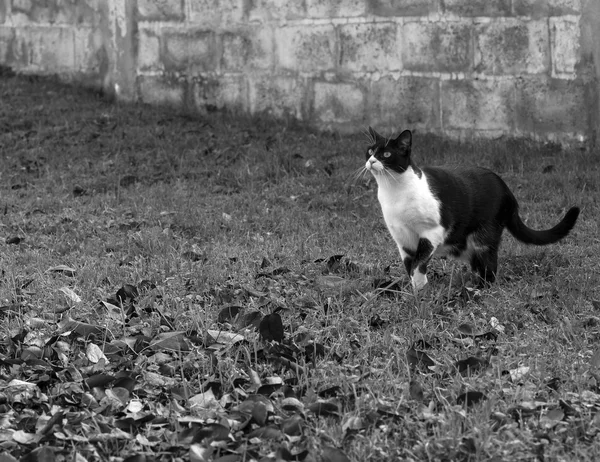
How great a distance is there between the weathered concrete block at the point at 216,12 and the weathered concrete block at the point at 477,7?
200cm

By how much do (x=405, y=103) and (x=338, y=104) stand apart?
0.64 m

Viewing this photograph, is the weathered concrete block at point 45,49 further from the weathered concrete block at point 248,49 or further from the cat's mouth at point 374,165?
the cat's mouth at point 374,165

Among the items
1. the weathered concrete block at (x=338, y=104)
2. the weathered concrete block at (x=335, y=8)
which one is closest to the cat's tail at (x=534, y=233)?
the weathered concrete block at (x=338, y=104)

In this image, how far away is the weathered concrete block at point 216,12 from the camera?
9.28m

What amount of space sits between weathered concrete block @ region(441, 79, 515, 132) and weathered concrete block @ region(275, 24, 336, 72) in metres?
1.12

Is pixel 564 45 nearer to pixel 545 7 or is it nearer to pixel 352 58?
pixel 545 7

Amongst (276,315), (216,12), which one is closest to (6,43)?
(216,12)

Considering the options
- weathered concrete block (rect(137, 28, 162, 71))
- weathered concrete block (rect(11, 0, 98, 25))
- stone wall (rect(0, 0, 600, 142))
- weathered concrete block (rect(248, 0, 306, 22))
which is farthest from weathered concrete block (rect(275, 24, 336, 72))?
weathered concrete block (rect(11, 0, 98, 25))

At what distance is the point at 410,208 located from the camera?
521cm

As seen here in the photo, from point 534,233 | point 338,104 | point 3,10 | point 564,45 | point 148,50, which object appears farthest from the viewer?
point 3,10

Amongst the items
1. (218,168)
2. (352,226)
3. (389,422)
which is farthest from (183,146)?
(389,422)

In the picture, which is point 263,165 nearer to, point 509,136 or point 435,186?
point 509,136

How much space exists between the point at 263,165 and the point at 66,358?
4.06 m

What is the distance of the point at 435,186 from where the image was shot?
5320 millimetres
